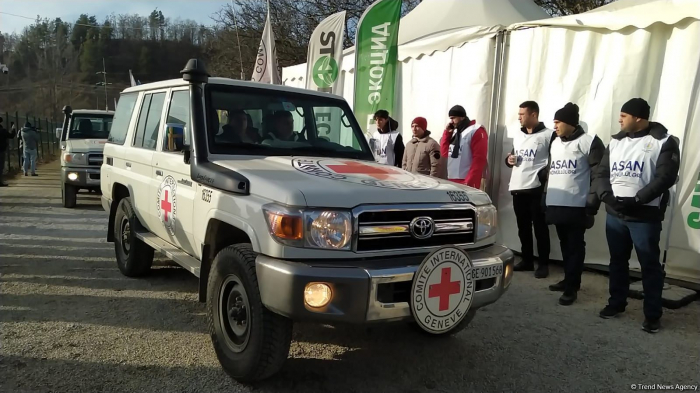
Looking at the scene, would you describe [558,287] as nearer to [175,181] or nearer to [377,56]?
[175,181]

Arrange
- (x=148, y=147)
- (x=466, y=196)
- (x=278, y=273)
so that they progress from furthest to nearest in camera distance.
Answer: (x=148, y=147) → (x=466, y=196) → (x=278, y=273)

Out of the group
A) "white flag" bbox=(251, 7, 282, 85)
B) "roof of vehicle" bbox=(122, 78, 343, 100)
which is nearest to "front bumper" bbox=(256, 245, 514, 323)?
"roof of vehicle" bbox=(122, 78, 343, 100)

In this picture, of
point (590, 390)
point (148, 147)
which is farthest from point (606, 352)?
point (148, 147)

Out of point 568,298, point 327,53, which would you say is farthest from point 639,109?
point 327,53

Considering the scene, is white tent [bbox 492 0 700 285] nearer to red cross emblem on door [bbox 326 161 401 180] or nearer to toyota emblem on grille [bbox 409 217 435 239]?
red cross emblem on door [bbox 326 161 401 180]

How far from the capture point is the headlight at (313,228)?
108 inches

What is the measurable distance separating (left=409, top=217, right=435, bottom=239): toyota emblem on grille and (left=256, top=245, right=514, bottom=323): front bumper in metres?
0.20

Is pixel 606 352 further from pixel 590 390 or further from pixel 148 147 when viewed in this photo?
pixel 148 147

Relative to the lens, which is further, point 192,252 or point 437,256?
point 192,252

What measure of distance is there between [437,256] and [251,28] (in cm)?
2363

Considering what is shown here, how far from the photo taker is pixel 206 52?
1264 inches

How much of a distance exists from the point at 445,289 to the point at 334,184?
2.82 feet

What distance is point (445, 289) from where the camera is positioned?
113 inches

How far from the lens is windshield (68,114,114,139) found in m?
11.2
